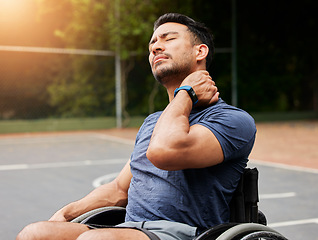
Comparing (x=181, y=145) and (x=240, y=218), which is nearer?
(x=181, y=145)

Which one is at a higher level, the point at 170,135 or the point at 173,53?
the point at 173,53

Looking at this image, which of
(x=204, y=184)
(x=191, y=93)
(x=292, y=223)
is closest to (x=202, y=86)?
(x=191, y=93)

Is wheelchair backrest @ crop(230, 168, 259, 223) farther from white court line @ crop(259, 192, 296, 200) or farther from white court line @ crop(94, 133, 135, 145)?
white court line @ crop(94, 133, 135, 145)

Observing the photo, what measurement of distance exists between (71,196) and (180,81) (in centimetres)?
415

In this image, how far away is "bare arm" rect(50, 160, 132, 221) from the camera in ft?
8.46

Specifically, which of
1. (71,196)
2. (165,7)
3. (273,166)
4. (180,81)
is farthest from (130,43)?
(180,81)

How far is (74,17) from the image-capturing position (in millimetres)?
17453

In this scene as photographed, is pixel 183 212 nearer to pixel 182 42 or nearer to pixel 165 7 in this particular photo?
pixel 182 42

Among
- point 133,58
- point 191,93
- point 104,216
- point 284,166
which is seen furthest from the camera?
point 133,58

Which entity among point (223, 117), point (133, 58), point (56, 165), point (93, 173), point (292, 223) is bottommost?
point (56, 165)

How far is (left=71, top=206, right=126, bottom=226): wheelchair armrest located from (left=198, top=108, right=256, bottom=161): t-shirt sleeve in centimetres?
73

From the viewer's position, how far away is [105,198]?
265cm

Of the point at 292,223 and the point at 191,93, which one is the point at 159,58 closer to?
the point at 191,93

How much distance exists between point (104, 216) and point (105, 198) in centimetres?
13
